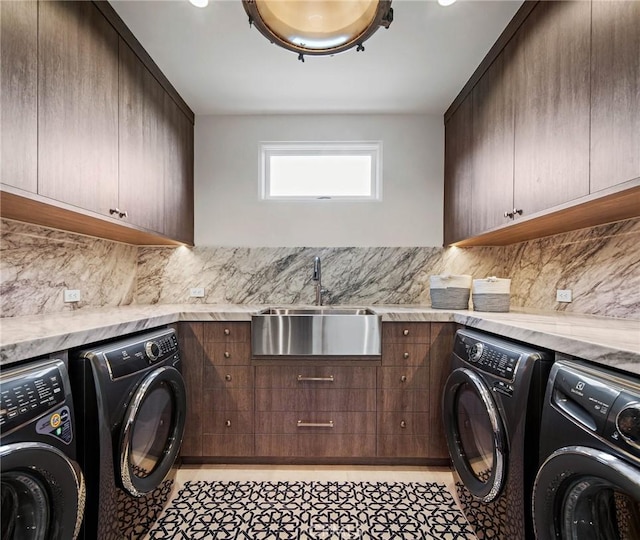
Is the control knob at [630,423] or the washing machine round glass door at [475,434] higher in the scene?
the control knob at [630,423]

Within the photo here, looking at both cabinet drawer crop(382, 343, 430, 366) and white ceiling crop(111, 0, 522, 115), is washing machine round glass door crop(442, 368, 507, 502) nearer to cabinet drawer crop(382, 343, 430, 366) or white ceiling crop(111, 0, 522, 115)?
cabinet drawer crop(382, 343, 430, 366)

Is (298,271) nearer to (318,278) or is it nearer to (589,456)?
(318,278)

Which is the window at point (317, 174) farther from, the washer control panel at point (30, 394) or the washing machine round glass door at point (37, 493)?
the washing machine round glass door at point (37, 493)

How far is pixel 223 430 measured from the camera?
2.10 m

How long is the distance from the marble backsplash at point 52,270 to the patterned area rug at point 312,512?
1283 millimetres


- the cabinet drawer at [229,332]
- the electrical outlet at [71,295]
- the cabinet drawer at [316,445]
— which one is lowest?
the cabinet drawer at [316,445]

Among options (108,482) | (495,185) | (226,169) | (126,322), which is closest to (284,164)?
(226,169)

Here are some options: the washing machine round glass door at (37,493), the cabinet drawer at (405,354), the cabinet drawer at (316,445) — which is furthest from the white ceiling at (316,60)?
the cabinet drawer at (316,445)

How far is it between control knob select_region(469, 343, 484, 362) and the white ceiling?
1.67 meters

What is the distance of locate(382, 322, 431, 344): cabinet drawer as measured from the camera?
209cm

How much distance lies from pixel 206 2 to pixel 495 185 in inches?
71.2

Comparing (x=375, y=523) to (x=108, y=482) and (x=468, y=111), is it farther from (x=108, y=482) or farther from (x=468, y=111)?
(x=468, y=111)

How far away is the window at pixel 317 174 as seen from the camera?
9.48 feet

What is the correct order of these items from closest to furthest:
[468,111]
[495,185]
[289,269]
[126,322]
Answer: [126,322]
[495,185]
[468,111]
[289,269]
